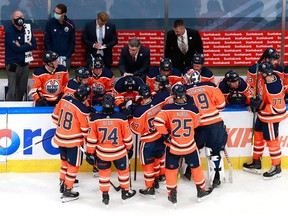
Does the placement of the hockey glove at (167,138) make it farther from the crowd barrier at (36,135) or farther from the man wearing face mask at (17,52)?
the man wearing face mask at (17,52)

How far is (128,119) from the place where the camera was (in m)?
7.05

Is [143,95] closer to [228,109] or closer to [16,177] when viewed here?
[228,109]

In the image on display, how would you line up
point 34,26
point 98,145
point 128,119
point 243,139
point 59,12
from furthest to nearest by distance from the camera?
point 34,26
point 59,12
point 243,139
point 128,119
point 98,145

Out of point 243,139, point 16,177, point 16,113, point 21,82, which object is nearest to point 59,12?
point 21,82

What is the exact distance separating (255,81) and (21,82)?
301 cm

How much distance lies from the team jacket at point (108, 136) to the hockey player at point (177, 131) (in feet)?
1.09

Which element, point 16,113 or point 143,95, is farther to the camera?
point 16,113

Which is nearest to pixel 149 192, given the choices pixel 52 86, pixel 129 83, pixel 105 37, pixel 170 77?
pixel 129 83

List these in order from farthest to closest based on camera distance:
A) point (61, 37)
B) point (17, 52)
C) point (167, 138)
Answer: point (61, 37)
point (17, 52)
point (167, 138)

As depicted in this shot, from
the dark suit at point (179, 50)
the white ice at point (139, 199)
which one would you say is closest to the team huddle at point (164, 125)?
the white ice at point (139, 199)

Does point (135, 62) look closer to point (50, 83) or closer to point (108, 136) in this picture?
point (50, 83)

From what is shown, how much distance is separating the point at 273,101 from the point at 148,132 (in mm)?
1405

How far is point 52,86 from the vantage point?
7.90 meters

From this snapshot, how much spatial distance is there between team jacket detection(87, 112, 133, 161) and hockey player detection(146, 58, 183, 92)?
4.13 ft
